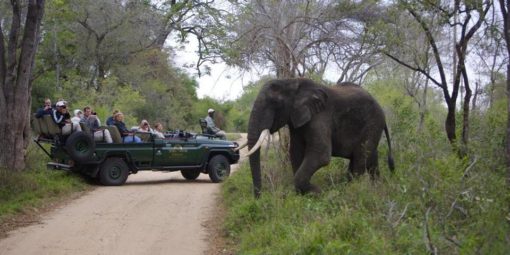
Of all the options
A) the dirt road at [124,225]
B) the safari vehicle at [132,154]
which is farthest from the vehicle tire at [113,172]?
the dirt road at [124,225]

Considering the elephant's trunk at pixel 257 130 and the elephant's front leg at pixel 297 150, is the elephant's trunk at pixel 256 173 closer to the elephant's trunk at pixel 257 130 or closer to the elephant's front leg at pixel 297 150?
the elephant's trunk at pixel 257 130

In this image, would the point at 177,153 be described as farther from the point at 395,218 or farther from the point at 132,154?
the point at 395,218

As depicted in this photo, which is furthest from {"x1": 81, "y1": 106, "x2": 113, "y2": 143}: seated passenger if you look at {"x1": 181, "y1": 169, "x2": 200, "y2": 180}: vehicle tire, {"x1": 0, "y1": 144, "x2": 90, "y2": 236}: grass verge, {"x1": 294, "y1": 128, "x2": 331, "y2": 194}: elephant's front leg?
{"x1": 294, "y1": 128, "x2": 331, "y2": 194}: elephant's front leg

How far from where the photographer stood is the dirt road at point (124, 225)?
940cm

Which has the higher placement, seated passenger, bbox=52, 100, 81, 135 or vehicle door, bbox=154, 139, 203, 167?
seated passenger, bbox=52, 100, 81, 135

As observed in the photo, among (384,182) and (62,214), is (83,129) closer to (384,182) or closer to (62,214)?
(62,214)

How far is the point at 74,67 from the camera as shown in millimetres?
33188

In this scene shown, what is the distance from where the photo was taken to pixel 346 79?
19.5m

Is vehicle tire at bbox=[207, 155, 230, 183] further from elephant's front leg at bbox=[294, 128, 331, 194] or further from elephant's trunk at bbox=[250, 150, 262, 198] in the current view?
elephant's front leg at bbox=[294, 128, 331, 194]

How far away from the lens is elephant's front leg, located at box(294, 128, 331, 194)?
11.6m

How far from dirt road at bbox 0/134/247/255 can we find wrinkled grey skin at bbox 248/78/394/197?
5.88 feet

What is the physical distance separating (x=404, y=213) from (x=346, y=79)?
12404mm

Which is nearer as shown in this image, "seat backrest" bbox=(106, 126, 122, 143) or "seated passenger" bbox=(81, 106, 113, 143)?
"seated passenger" bbox=(81, 106, 113, 143)

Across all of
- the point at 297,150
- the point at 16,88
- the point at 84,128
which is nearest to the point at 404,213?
the point at 297,150
